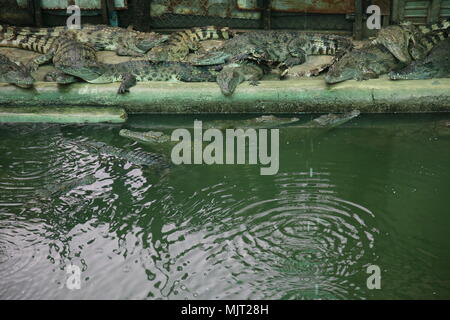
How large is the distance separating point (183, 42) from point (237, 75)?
1666 millimetres

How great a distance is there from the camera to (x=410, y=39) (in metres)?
7.38

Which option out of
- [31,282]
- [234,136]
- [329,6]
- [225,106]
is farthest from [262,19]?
[31,282]

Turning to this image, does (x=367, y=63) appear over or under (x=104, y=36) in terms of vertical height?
under

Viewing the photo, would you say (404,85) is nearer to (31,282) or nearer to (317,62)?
(317,62)

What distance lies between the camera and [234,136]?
6.01 m

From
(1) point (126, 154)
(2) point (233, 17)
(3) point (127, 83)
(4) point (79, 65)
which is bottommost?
(1) point (126, 154)

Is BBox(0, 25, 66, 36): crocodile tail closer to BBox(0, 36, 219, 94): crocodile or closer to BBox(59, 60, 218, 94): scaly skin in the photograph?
BBox(0, 36, 219, 94): crocodile

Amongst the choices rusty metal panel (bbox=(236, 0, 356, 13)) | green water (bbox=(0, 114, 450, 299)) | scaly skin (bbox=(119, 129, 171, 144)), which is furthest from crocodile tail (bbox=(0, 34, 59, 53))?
rusty metal panel (bbox=(236, 0, 356, 13))

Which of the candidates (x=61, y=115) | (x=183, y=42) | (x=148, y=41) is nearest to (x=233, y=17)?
(x=183, y=42)

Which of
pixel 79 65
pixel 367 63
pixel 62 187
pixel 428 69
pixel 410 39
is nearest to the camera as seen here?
pixel 62 187

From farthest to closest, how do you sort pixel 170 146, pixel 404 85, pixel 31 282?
pixel 404 85
pixel 170 146
pixel 31 282

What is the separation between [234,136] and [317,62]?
2.41 m

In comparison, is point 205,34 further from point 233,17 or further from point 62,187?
point 62,187

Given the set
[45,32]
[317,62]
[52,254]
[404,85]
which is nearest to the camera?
[52,254]
